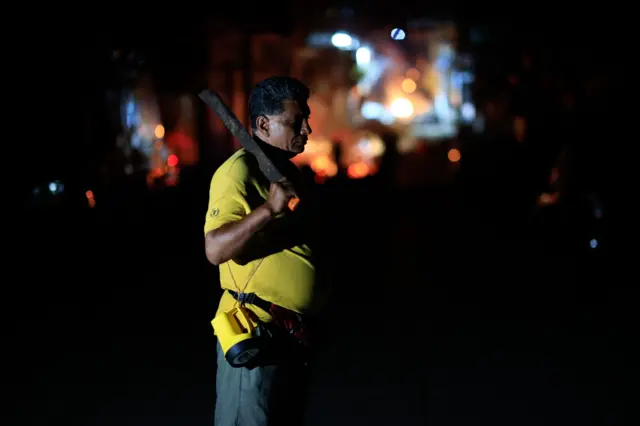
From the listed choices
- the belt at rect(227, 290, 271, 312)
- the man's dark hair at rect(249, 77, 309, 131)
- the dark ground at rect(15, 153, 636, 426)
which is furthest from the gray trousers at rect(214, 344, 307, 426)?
the man's dark hair at rect(249, 77, 309, 131)

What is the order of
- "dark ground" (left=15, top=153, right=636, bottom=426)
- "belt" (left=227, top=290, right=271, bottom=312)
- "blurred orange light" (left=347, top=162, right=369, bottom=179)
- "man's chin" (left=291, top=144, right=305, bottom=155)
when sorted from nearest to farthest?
"belt" (left=227, top=290, right=271, bottom=312) → "man's chin" (left=291, top=144, right=305, bottom=155) → "dark ground" (left=15, top=153, right=636, bottom=426) → "blurred orange light" (left=347, top=162, right=369, bottom=179)

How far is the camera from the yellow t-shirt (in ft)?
9.44

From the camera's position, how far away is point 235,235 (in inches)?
109

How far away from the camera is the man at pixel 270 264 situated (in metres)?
2.91

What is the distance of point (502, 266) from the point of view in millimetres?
11867

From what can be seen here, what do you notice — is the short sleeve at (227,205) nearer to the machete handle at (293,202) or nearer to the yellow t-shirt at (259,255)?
the yellow t-shirt at (259,255)

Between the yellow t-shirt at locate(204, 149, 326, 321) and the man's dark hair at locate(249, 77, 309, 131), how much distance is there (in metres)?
0.18

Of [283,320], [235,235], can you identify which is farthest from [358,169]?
[235,235]

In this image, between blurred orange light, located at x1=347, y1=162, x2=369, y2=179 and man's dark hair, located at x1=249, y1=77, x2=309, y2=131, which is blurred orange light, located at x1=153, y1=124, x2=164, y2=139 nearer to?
blurred orange light, located at x1=347, y1=162, x2=369, y2=179

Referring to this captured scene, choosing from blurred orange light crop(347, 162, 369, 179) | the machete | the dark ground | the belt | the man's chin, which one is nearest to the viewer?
the machete

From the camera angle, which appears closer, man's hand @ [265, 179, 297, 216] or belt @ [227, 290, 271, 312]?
man's hand @ [265, 179, 297, 216]

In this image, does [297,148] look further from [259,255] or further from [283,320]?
[283,320]

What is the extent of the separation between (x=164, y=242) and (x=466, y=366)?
914cm

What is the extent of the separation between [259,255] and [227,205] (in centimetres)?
20
